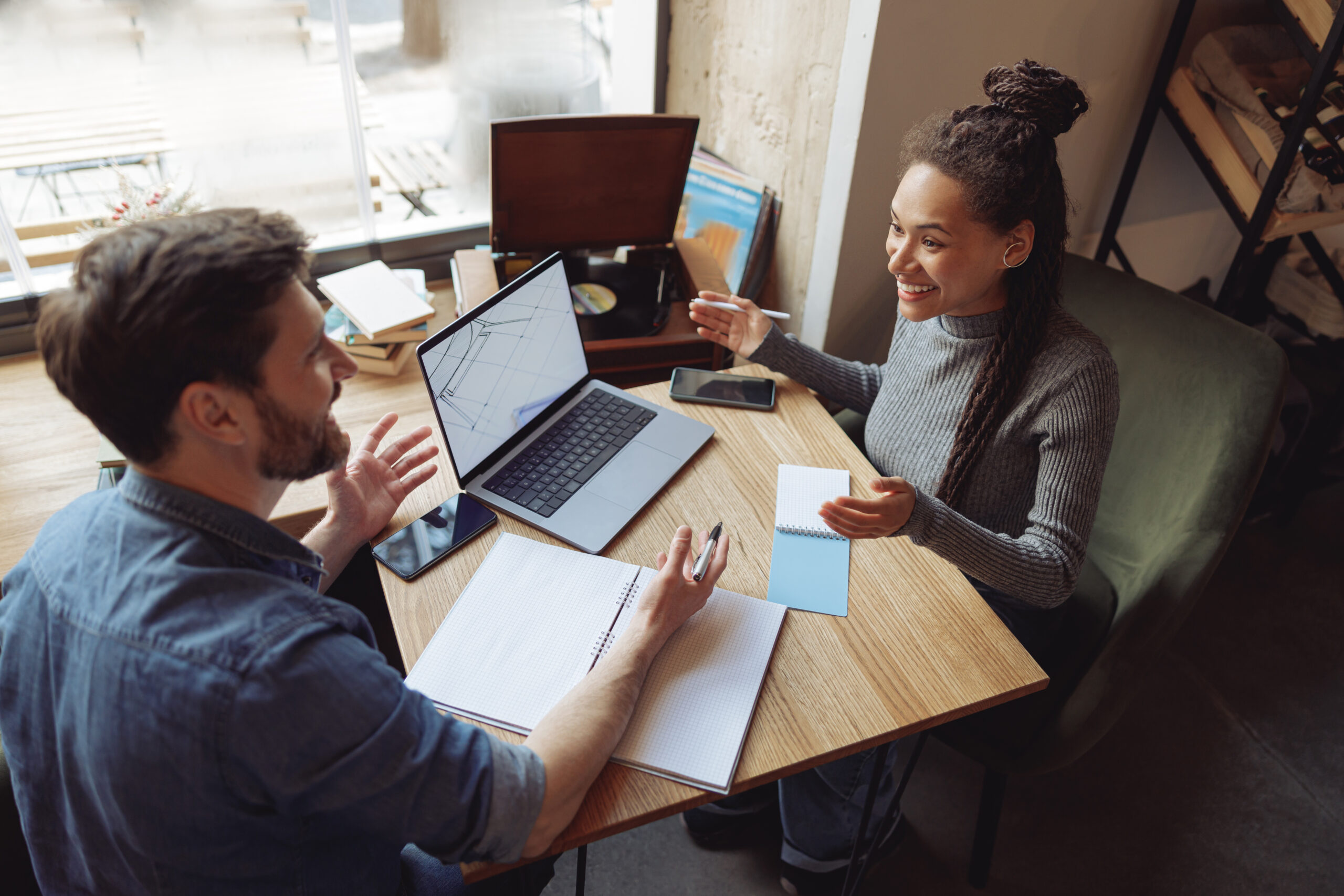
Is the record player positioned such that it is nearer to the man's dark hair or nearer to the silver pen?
the silver pen

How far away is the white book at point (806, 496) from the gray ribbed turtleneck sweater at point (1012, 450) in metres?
0.13

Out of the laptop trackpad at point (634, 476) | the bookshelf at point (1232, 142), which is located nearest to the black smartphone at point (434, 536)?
the laptop trackpad at point (634, 476)

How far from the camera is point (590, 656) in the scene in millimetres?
976

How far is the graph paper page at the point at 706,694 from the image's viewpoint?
88 centimetres

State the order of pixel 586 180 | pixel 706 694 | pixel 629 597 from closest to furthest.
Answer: pixel 706 694 < pixel 629 597 < pixel 586 180

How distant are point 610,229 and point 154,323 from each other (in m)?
1.12

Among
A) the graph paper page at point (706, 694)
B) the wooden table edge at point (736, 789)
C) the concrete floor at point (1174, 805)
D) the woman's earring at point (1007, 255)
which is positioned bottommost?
the concrete floor at point (1174, 805)

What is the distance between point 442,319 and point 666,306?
55 cm

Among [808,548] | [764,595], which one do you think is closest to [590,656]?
[764,595]

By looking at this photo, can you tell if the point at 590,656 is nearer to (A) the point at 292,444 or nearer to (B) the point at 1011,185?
(A) the point at 292,444

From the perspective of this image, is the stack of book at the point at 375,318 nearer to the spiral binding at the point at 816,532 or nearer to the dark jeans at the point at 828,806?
the spiral binding at the point at 816,532

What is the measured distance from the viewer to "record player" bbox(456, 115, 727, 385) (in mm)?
1520

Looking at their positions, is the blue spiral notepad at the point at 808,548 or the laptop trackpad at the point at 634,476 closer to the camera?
the blue spiral notepad at the point at 808,548

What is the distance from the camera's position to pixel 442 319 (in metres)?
1.89
